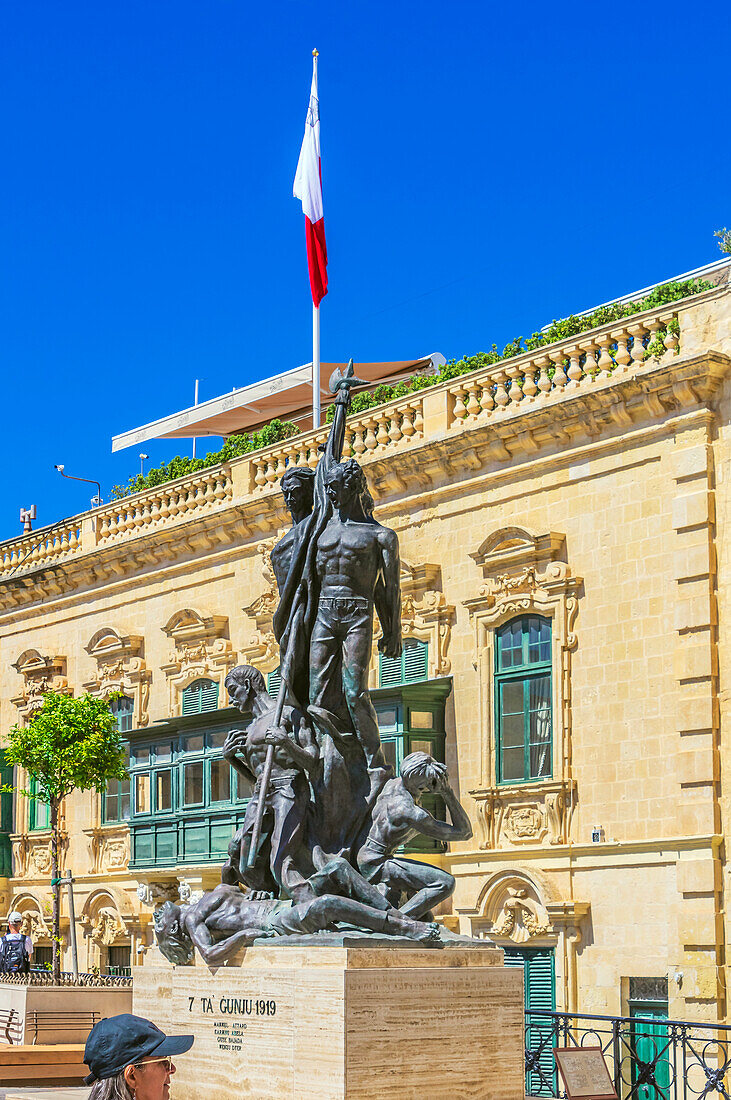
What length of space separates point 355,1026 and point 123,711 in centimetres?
2040

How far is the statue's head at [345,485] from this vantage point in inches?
370

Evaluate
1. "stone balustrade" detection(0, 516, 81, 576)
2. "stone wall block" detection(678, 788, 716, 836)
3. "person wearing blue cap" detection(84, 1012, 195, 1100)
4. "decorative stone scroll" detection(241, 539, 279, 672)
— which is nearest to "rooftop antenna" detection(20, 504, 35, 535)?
"stone balustrade" detection(0, 516, 81, 576)

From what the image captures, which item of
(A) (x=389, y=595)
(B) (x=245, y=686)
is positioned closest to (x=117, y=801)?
(B) (x=245, y=686)

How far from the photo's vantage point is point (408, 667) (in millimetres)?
22250

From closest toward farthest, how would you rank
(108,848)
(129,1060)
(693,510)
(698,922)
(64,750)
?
(129,1060), (698,922), (693,510), (64,750), (108,848)

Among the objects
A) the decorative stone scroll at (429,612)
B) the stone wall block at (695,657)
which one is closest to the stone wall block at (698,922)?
the stone wall block at (695,657)

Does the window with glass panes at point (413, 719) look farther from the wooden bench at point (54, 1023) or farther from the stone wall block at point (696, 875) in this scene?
the wooden bench at point (54, 1023)

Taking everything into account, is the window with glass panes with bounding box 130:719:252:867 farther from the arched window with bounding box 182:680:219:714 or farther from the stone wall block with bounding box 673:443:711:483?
the stone wall block with bounding box 673:443:711:483

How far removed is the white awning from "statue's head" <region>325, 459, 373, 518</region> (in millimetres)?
23731

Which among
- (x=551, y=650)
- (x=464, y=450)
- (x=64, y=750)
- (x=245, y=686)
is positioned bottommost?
(x=64, y=750)

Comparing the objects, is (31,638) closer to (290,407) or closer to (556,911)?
(290,407)

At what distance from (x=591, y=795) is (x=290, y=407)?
1841cm

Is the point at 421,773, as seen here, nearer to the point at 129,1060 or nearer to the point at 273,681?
the point at 129,1060

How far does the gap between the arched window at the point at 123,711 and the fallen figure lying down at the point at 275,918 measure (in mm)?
18354
